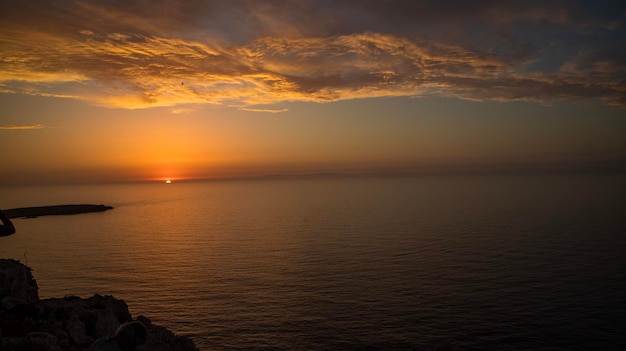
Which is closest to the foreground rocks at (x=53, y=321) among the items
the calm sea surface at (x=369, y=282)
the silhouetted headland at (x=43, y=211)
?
the calm sea surface at (x=369, y=282)

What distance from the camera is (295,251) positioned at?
80.8 m

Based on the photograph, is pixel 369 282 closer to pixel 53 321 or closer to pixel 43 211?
pixel 53 321

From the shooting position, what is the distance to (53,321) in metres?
23.8

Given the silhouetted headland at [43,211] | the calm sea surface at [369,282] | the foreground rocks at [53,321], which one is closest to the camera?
the foreground rocks at [53,321]

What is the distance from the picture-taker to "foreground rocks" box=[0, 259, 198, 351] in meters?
20.2

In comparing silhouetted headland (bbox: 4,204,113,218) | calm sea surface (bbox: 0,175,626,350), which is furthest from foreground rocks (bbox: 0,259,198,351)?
silhouetted headland (bbox: 4,204,113,218)

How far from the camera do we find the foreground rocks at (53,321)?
2016cm

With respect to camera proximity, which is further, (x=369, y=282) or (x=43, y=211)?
(x=43, y=211)

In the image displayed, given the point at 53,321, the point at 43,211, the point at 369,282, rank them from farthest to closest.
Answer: the point at 43,211, the point at 369,282, the point at 53,321

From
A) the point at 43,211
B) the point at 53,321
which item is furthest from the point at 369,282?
the point at 43,211

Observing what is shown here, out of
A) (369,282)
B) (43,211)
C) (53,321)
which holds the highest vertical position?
(53,321)

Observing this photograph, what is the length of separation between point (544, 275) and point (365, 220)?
2988 inches

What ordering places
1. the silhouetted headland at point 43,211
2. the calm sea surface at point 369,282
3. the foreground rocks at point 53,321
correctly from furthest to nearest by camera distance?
the silhouetted headland at point 43,211 < the calm sea surface at point 369,282 < the foreground rocks at point 53,321

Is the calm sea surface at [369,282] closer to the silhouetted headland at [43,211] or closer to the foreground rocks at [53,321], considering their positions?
the foreground rocks at [53,321]
